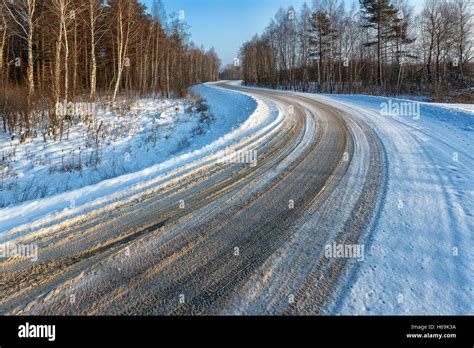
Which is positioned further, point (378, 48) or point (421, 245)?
point (378, 48)

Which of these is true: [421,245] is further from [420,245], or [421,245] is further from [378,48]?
[378,48]

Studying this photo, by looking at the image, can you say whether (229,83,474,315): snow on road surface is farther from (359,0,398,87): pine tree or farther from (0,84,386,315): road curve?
(359,0,398,87): pine tree

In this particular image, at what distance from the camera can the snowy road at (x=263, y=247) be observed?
7.48 ft

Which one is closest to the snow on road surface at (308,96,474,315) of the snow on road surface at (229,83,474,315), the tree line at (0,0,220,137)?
the snow on road surface at (229,83,474,315)

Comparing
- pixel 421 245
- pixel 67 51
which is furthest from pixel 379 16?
pixel 421 245

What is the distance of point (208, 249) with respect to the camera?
306cm

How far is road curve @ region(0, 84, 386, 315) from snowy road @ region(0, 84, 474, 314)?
0.05 feet

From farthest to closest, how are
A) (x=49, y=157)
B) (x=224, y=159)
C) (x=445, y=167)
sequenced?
(x=49, y=157) < (x=224, y=159) < (x=445, y=167)

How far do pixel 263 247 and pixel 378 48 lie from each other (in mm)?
34409

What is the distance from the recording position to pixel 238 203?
4.21 meters

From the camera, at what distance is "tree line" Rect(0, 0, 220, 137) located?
1234cm

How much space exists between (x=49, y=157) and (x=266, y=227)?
9.03m
